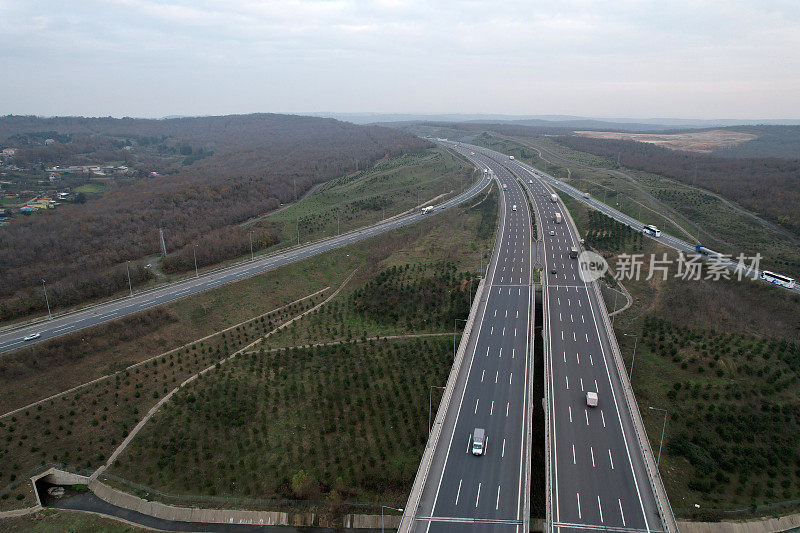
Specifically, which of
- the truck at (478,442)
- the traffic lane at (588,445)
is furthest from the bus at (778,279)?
the truck at (478,442)

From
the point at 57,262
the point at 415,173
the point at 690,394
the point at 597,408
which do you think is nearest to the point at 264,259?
the point at 57,262

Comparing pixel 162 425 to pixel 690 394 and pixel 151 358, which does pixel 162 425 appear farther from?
pixel 690 394

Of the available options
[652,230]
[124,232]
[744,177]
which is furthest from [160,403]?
[744,177]

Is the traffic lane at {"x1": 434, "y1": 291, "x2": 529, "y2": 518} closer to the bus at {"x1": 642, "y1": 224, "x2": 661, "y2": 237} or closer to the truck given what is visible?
the truck

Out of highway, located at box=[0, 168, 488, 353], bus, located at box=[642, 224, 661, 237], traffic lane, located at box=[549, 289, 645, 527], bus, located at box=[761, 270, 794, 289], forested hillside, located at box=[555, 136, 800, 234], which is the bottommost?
traffic lane, located at box=[549, 289, 645, 527]

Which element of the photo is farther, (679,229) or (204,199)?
(204,199)

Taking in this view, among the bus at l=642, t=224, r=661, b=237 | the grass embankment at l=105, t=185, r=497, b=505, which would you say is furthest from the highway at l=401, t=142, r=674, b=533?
the bus at l=642, t=224, r=661, b=237

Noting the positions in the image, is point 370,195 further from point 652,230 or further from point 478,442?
point 478,442
